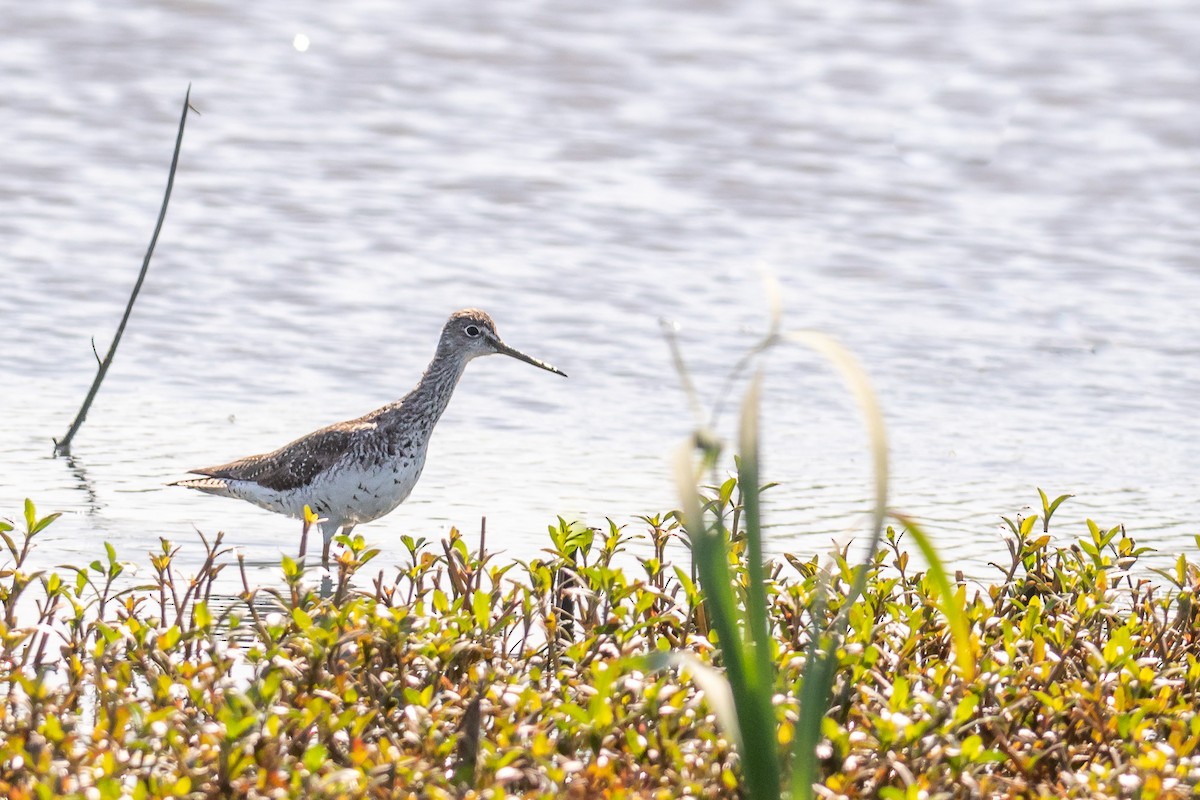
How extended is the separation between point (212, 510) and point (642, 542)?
1.99 meters

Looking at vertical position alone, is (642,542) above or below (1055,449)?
below

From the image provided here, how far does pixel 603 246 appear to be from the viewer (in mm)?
12891

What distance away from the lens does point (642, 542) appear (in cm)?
763

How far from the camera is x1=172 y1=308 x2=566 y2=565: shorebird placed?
7.55m

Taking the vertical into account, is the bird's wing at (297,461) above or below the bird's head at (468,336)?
below

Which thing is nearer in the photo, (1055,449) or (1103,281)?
(1055,449)

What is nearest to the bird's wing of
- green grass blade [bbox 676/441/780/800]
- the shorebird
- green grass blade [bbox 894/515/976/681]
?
the shorebird

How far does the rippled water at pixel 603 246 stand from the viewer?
28.6 feet

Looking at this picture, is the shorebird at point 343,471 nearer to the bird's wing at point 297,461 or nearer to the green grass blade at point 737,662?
the bird's wing at point 297,461

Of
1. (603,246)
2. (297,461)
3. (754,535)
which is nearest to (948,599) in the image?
(754,535)

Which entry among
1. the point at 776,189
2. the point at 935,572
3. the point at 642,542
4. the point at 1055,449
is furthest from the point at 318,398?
the point at 935,572

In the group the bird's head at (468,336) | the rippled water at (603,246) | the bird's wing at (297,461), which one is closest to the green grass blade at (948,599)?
the rippled water at (603,246)

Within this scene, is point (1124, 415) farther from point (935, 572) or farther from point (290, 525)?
point (935, 572)

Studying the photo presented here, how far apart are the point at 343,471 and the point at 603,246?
559 cm
